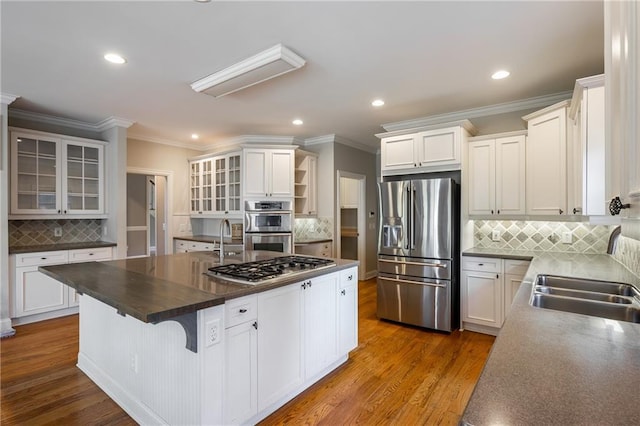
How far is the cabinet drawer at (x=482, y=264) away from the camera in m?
3.38

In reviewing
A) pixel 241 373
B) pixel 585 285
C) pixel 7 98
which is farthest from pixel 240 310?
pixel 7 98

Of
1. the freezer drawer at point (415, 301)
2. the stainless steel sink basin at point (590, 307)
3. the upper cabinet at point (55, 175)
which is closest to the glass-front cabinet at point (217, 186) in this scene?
the upper cabinet at point (55, 175)

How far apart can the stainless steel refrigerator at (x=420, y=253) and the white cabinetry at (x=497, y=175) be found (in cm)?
26

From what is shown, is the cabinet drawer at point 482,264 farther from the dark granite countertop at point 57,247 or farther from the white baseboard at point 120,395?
the dark granite countertop at point 57,247

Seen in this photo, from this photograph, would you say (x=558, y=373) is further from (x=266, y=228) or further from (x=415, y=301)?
(x=266, y=228)

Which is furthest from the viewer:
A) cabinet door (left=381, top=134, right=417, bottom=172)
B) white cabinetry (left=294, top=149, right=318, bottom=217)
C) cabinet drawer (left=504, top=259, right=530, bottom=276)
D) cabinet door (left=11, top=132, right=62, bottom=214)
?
white cabinetry (left=294, top=149, right=318, bottom=217)

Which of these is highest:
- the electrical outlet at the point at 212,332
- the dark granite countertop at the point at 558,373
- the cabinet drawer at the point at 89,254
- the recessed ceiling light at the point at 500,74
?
the recessed ceiling light at the point at 500,74

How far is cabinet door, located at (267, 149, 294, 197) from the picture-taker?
5016 mm

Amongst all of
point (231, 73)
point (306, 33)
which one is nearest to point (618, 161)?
point (306, 33)

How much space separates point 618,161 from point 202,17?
2.33 m

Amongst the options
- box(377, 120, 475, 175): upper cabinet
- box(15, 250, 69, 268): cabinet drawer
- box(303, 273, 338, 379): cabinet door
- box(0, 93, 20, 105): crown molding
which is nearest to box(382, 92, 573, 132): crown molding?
box(377, 120, 475, 175): upper cabinet

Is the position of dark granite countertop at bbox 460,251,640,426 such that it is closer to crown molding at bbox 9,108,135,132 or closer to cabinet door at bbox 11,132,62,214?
crown molding at bbox 9,108,135,132

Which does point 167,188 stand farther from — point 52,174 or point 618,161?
point 618,161

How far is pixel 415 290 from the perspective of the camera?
12.1 ft
